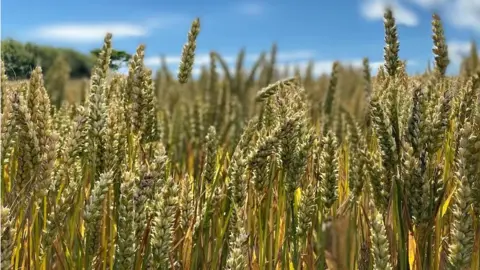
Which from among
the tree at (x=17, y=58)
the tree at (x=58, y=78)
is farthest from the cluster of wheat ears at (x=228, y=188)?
the tree at (x=58, y=78)

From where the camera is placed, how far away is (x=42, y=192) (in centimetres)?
114

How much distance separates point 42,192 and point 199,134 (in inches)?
126

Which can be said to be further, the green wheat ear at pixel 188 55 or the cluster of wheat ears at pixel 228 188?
the green wheat ear at pixel 188 55

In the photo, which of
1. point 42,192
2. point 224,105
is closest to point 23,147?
point 42,192

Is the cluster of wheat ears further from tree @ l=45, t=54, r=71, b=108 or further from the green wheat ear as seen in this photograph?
tree @ l=45, t=54, r=71, b=108

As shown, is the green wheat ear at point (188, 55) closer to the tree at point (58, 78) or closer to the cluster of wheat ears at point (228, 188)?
the cluster of wheat ears at point (228, 188)

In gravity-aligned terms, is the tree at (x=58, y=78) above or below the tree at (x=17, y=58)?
above

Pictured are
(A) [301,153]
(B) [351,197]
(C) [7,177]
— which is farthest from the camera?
(C) [7,177]

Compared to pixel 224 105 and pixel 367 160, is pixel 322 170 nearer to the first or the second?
pixel 367 160

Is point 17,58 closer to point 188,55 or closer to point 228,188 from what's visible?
point 188,55

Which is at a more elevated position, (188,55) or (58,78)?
(58,78)

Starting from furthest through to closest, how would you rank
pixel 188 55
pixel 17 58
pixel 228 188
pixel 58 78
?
1. pixel 58 78
2. pixel 17 58
3. pixel 188 55
4. pixel 228 188

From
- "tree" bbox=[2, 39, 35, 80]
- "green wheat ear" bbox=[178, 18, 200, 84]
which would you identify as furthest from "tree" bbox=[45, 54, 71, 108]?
"green wheat ear" bbox=[178, 18, 200, 84]

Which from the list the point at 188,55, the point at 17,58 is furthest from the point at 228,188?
the point at 17,58
